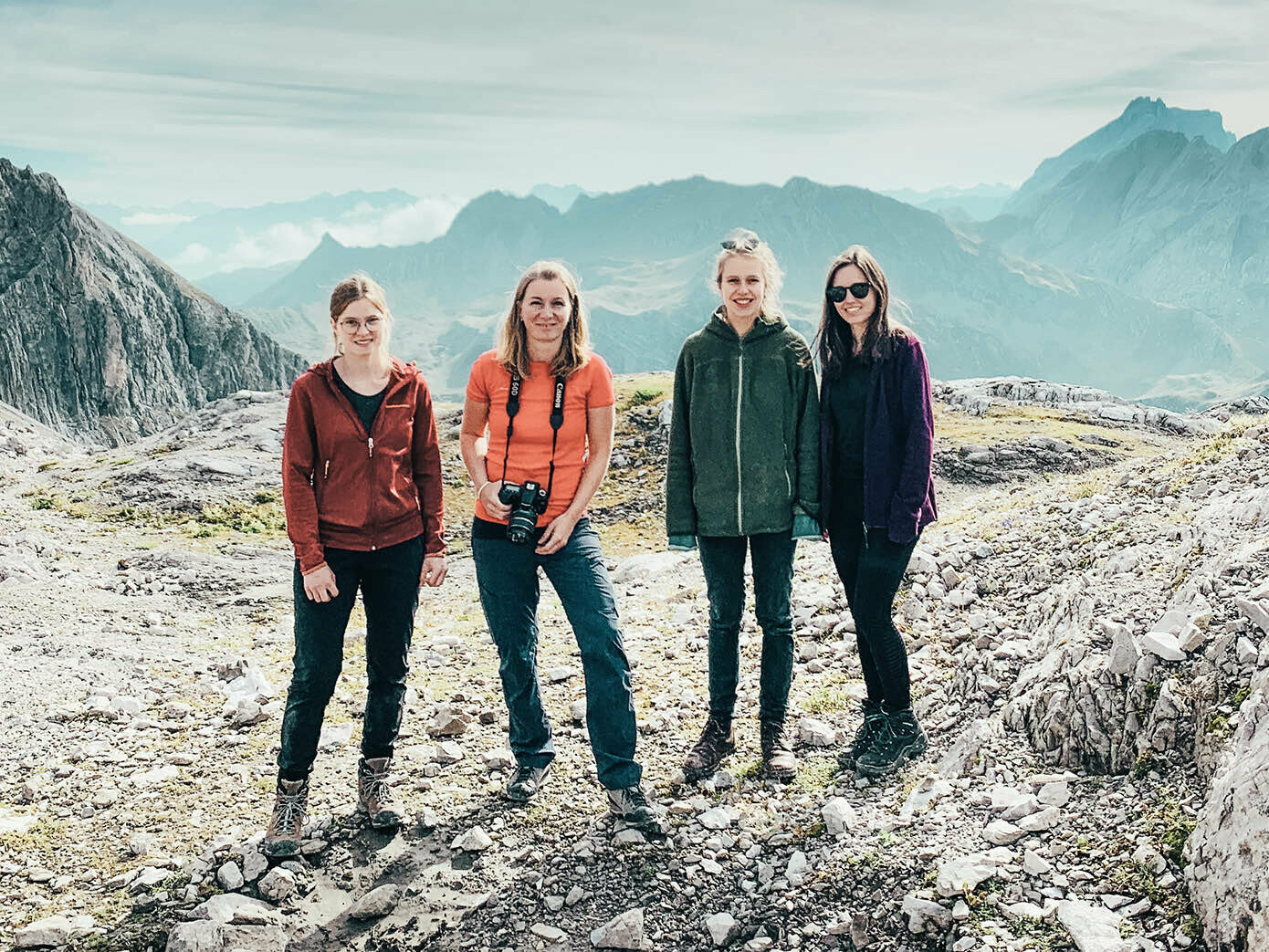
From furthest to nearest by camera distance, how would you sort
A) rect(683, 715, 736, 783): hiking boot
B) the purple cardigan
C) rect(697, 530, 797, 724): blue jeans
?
rect(683, 715, 736, 783): hiking boot → rect(697, 530, 797, 724): blue jeans → the purple cardigan

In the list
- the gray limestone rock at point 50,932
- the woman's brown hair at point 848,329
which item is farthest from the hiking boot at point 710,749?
the gray limestone rock at point 50,932

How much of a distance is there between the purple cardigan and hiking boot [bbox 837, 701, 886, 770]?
5.75 ft

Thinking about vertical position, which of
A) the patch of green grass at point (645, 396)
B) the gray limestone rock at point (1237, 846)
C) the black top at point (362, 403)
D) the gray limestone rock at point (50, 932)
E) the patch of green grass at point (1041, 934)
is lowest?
the gray limestone rock at point (50, 932)

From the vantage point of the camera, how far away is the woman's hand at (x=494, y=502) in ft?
21.5

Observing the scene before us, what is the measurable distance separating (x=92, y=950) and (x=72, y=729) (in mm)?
3977

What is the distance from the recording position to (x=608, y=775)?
22.3ft

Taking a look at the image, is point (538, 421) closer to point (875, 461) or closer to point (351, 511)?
point (351, 511)

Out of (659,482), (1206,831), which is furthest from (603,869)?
(659,482)

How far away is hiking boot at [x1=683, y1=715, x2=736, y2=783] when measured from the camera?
739 centimetres

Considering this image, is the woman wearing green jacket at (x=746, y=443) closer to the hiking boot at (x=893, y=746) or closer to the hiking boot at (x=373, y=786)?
the hiking boot at (x=893, y=746)

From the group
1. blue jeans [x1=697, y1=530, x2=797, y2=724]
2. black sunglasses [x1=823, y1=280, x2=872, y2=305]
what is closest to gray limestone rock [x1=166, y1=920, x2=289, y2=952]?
blue jeans [x1=697, y1=530, x2=797, y2=724]

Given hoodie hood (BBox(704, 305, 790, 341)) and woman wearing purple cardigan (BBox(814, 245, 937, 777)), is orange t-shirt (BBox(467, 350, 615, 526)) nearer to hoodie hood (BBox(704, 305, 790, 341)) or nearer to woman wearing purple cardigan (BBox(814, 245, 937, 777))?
hoodie hood (BBox(704, 305, 790, 341))

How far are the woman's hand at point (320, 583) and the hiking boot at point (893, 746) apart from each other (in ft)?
14.4

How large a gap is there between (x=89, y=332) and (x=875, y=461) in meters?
189
